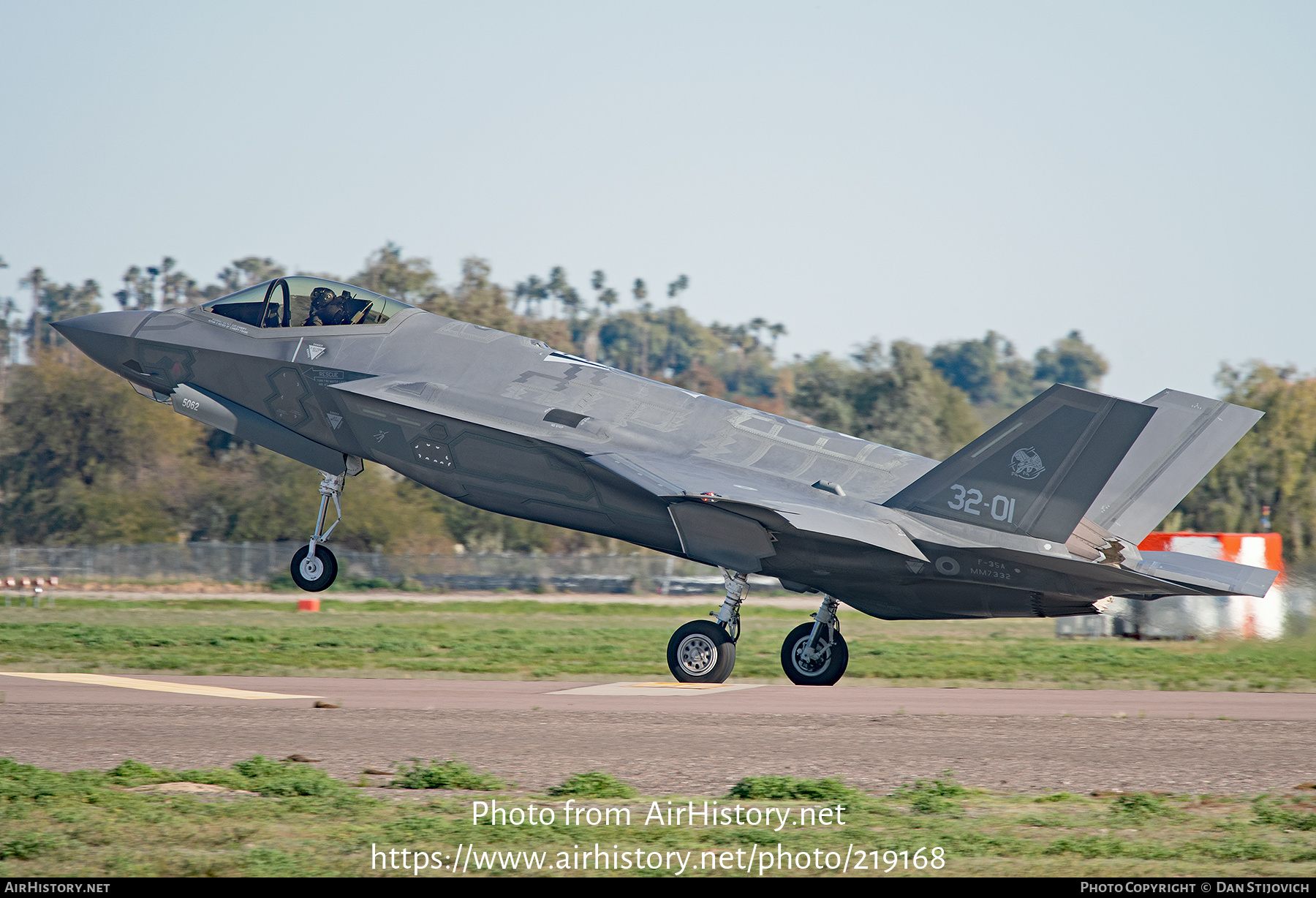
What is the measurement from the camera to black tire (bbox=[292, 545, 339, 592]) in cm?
1667

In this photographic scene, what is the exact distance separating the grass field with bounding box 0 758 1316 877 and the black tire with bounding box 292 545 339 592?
4209 millimetres

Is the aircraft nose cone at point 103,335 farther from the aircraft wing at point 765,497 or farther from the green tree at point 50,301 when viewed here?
the green tree at point 50,301

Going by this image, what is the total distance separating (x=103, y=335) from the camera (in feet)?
58.4

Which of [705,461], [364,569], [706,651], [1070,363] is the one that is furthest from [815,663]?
[1070,363]

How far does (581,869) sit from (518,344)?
956 centimetres

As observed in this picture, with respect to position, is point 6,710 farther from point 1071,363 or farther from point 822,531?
point 1071,363

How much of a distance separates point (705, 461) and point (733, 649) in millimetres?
2731

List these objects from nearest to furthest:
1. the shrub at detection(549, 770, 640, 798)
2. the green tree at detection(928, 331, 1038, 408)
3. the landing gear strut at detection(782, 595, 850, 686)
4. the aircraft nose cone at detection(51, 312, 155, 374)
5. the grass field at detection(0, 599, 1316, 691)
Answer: the shrub at detection(549, 770, 640, 798), the landing gear strut at detection(782, 595, 850, 686), the aircraft nose cone at detection(51, 312, 155, 374), the grass field at detection(0, 599, 1316, 691), the green tree at detection(928, 331, 1038, 408)

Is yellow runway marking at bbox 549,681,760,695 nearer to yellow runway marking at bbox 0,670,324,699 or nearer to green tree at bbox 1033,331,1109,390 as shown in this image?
yellow runway marking at bbox 0,670,324,699

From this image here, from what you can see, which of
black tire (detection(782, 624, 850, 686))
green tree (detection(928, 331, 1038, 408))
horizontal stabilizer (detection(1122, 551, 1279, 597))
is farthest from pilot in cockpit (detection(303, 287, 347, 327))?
green tree (detection(928, 331, 1038, 408))

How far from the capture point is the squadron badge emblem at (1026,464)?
15031mm

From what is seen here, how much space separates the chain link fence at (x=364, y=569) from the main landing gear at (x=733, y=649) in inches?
1315
